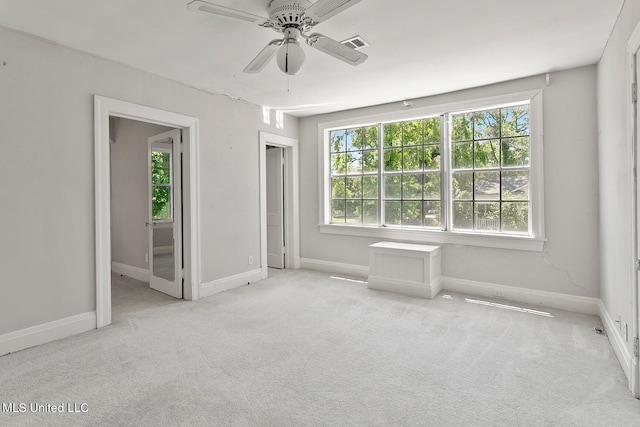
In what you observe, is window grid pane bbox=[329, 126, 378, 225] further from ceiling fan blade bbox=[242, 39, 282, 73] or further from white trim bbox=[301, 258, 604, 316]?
ceiling fan blade bbox=[242, 39, 282, 73]

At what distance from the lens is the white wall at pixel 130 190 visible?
16.1 feet

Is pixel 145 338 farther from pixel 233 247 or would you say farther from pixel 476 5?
pixel 476 5

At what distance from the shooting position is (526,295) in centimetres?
387

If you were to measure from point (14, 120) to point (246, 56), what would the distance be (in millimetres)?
1981

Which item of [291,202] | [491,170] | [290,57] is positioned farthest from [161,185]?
[491,170]

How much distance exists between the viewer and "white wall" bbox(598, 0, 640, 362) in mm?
2256

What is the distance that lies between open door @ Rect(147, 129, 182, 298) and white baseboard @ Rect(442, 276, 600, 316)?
3498 millimetres

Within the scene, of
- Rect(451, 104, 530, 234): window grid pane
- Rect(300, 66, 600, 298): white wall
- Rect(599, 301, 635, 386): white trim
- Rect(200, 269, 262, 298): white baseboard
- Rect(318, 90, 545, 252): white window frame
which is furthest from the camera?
Rect(200, 269, 262, 298): white baseboard

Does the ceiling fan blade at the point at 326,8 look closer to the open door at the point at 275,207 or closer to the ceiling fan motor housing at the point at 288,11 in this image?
the ceiling fan motor housing at the point at 288,11

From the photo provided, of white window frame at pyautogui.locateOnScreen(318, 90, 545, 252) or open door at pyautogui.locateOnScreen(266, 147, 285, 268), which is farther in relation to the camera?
open door at pyautogui.locateOnScreen(266, 147, 285, 268)

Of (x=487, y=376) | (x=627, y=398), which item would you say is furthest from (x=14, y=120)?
(x=627, y=398)

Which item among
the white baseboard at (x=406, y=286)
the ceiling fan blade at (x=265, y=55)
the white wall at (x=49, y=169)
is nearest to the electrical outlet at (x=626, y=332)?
the white baseboard at (x=406, y=286)

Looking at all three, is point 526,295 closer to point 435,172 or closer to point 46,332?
point 435,172

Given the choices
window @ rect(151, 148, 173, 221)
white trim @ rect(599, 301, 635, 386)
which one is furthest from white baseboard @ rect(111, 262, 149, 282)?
white trim @ rect(599, 301, 635, 386)
